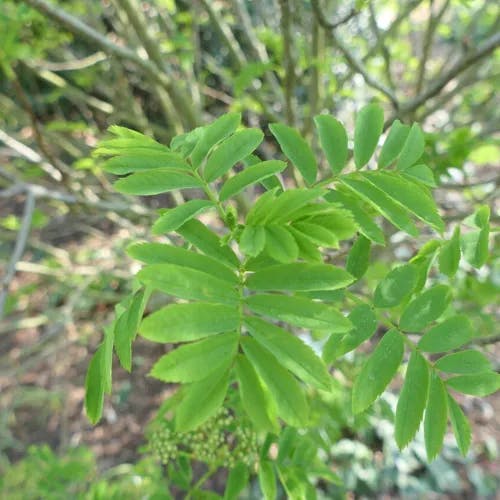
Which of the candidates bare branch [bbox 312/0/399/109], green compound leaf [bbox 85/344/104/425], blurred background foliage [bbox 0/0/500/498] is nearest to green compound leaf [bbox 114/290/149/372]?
green compound leaf [bbox 85/344/104/425]

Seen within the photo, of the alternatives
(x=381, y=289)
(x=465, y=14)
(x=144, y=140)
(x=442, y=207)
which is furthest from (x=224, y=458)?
(x=465, y=14)

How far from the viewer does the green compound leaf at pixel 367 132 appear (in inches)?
34.3

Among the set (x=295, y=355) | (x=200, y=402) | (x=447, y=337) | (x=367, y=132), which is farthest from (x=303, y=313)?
Result: (x=367, y=132)

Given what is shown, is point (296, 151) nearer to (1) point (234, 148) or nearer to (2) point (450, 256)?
(1) point (234, 148)

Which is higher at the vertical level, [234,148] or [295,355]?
[234,148]

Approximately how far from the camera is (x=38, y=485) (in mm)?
1695

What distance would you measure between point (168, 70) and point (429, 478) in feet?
9.17

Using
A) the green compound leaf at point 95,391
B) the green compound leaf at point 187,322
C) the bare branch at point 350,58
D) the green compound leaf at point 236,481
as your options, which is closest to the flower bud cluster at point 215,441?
the green compound leaf at point 236,481

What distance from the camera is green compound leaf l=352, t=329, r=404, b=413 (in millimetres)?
702

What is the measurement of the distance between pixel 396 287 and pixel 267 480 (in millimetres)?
466

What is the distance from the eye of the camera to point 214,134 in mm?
804

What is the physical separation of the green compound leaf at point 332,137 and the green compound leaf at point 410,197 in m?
0.10

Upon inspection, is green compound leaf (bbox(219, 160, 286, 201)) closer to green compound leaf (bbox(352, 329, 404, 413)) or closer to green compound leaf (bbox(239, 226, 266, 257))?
green compound leaf (bbox(239, 226, 266, 257))

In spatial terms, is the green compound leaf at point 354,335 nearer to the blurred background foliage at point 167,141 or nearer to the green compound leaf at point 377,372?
the green compound leaf at point 377,372
